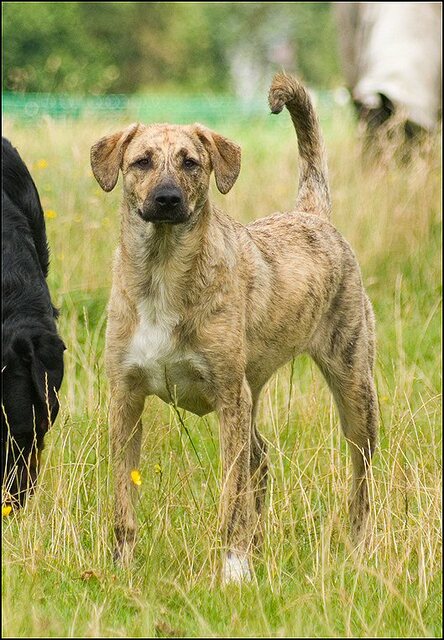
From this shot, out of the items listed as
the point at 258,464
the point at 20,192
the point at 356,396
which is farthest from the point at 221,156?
the point at 258,464

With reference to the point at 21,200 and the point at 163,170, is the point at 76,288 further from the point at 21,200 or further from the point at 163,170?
the point at 163,170

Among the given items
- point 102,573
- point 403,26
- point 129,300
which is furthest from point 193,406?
point 403,26

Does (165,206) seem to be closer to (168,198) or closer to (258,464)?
(168,198)

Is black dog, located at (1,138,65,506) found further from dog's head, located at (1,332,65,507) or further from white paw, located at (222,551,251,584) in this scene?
white paw, located at (222,551,251,584)

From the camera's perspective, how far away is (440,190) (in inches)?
393

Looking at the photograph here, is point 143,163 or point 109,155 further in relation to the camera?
point 109,155

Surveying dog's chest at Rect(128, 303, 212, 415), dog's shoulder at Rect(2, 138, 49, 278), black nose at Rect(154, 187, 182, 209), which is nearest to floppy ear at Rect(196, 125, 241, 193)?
black nose at Rect(154, 187, 182, 209)

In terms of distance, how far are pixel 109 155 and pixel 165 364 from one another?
868 millimetres

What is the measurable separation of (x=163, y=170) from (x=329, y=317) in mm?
1322

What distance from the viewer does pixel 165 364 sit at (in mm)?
4492

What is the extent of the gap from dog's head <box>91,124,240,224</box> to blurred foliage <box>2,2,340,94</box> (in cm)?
1894

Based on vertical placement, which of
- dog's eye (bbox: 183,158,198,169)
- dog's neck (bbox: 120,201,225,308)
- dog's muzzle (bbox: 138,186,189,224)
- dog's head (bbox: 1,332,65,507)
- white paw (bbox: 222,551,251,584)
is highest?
dog's eye (bbox: 183,158,198,169)

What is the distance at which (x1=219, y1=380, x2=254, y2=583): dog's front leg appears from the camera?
452cm

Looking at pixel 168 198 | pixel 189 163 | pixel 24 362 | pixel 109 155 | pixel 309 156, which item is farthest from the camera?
pixel 309 156
